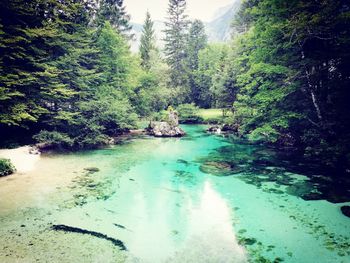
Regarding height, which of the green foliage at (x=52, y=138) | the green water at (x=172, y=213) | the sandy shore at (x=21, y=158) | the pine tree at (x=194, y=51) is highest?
the pine tree at (x=194, y=51)

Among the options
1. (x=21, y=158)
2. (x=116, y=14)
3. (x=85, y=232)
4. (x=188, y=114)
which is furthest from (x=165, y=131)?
(x=116, y=14)

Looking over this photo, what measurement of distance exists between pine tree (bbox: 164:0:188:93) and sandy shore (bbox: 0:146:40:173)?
32.8 metres

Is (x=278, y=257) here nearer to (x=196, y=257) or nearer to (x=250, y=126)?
(x=196, y=257)

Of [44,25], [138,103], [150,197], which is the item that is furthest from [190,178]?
[138,103]

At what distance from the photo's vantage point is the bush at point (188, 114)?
39.3 meters

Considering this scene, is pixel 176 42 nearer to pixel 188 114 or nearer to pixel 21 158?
pixel 188 114

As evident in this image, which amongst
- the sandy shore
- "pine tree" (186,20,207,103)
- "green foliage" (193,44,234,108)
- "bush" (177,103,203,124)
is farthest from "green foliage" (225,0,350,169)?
"pine tree" (186,20,207,103)

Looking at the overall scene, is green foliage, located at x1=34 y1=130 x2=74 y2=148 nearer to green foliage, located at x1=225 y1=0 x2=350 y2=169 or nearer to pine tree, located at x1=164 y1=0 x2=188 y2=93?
green foliage, located at x1=225 y1=0 x2=350 y2=169

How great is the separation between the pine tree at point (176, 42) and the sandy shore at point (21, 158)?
32.8m

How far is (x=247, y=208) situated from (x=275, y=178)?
3.97m

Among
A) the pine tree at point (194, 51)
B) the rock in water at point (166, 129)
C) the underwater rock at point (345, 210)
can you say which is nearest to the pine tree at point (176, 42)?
the pine tree at point (194, 51)

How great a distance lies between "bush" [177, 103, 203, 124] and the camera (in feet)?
129

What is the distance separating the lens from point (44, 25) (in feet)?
56.9

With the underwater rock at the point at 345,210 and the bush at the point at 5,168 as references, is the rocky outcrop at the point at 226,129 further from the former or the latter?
the bush at the point at 5,168
